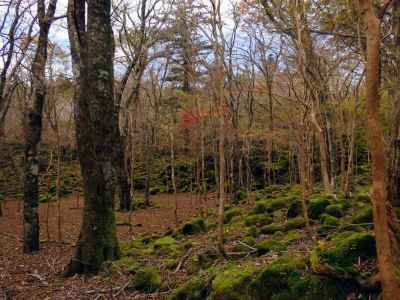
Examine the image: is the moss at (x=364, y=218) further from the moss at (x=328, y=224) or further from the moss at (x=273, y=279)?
the moss at (x=273, y=279)

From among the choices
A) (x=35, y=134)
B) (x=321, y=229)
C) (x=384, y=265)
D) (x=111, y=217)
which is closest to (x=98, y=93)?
(x=111, y=217)

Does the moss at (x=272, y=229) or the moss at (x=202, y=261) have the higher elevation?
the moss at (x=272, y=229)

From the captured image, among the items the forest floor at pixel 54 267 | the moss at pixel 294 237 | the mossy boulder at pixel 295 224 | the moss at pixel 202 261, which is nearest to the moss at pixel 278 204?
the mossy boulder at pixel 295 224

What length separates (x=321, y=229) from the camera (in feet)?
19.2

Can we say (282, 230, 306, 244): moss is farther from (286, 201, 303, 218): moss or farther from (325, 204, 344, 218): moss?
(286, 201, 303, 218): moss

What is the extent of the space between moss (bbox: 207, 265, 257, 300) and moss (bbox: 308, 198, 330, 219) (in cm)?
326

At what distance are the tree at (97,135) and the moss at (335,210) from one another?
4.10m

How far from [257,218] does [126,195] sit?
413 inches

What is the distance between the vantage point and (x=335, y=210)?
6.88m

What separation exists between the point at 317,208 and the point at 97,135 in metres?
4.52

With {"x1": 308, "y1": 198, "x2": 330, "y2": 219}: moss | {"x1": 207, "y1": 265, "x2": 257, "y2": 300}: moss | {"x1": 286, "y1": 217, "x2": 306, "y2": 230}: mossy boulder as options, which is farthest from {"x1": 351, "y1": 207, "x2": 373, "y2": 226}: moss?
{"x1": 207, "y1": 265, "x2": 257, "y2": 300}: moss

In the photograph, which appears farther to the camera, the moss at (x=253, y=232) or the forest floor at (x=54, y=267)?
the moss at (x=253, y=232)

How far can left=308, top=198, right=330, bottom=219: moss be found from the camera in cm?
718

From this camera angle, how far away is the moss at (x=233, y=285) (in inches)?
156
